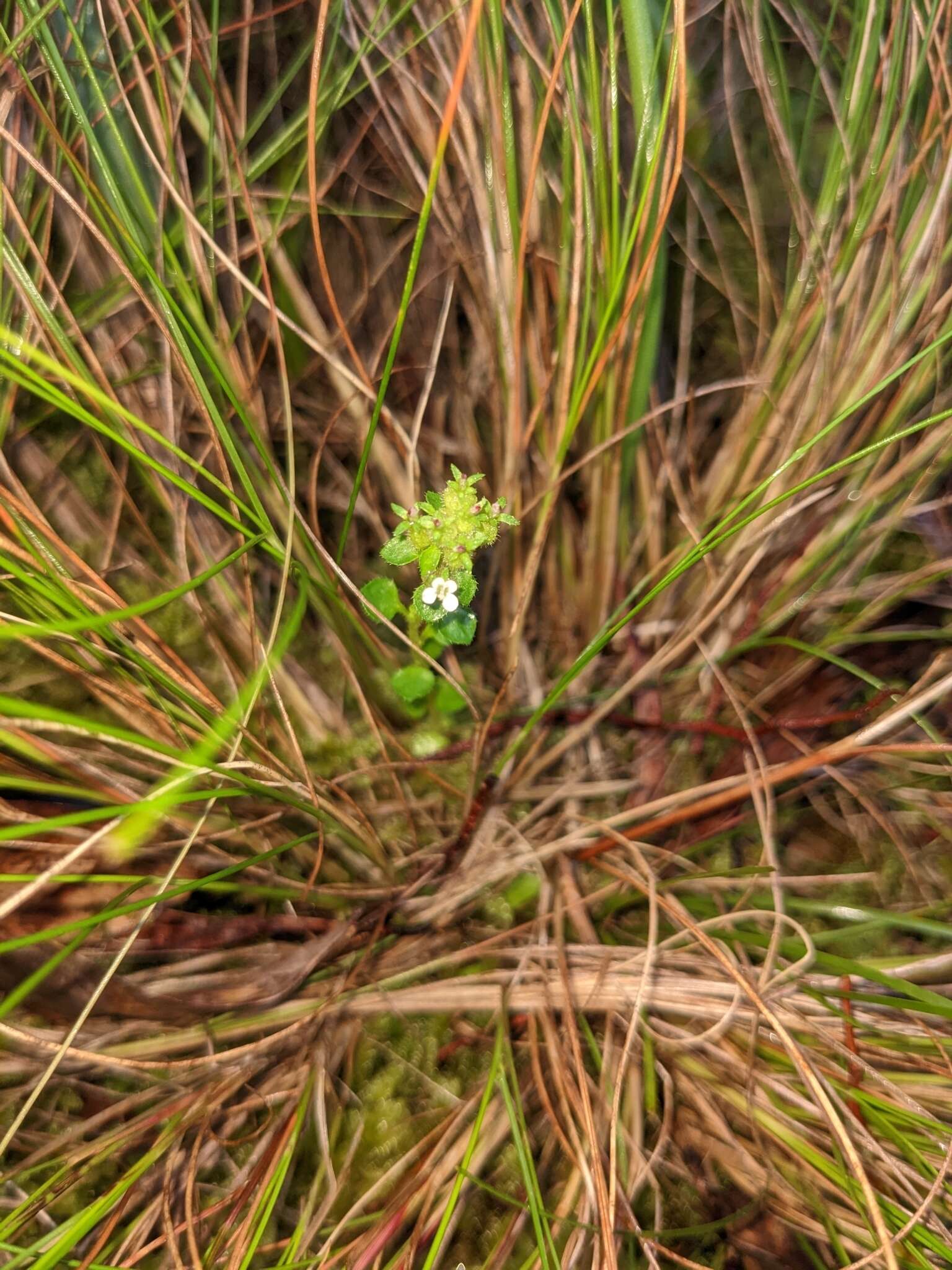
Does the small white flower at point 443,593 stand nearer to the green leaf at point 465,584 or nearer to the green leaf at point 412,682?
the green leaf at point 465,584

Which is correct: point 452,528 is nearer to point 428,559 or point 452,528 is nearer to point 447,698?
point 428,559

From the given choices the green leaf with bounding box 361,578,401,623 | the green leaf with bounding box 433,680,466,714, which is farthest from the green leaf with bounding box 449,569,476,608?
the green leaf with bounding box 433,680,466,714

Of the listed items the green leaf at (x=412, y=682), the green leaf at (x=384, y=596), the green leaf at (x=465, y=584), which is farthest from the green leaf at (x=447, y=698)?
the green leaf at (x=465, y=584)

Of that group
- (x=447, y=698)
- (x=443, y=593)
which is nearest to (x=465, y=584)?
(x=443, y=593)

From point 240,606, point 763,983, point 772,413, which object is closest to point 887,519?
point 772,413

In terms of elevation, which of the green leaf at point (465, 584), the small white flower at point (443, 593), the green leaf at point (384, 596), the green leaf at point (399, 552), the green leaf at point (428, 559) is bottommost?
the small white flower at point (443, 593)

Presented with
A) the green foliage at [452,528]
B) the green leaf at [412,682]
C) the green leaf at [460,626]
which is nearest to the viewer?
the green foliage at [452,528]
